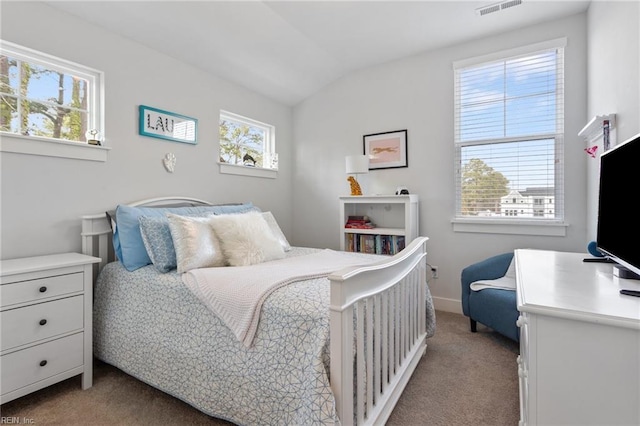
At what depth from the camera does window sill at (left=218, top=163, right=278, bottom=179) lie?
3284mm

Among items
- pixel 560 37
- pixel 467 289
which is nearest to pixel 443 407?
pixel 467 289

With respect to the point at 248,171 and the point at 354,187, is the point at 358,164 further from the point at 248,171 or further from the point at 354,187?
the point at 248,171

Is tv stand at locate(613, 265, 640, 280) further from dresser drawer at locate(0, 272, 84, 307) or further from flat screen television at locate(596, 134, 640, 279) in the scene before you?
dresser drawer at locate(0, 272, 84, 307)

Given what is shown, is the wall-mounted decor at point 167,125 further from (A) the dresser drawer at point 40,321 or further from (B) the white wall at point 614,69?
(B) the white wall at point 614,69

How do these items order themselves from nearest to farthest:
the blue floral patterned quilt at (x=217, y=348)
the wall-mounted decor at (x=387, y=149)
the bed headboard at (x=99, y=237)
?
the blue floral patterned quilt at (x=217, y=348)
the bed headboard at (x=99, y=237)
the wall-mounted decor at (x=387, y=149)

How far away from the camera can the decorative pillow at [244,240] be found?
6.96 feet

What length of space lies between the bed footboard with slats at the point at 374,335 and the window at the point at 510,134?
4.42ft

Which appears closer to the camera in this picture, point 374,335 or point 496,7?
point 374,335

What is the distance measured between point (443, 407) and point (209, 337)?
4.23 ft

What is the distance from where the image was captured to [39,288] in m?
1.72

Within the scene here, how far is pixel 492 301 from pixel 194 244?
215 cm

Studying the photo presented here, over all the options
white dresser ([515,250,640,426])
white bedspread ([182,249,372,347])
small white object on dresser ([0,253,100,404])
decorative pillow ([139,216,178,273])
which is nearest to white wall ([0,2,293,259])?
small white object on dresser ([0,253,100,404])

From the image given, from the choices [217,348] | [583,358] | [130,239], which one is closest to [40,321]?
[130,239]

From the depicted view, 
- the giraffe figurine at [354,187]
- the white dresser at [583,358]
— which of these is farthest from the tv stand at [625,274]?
the giraffe figurine at [354,187]
